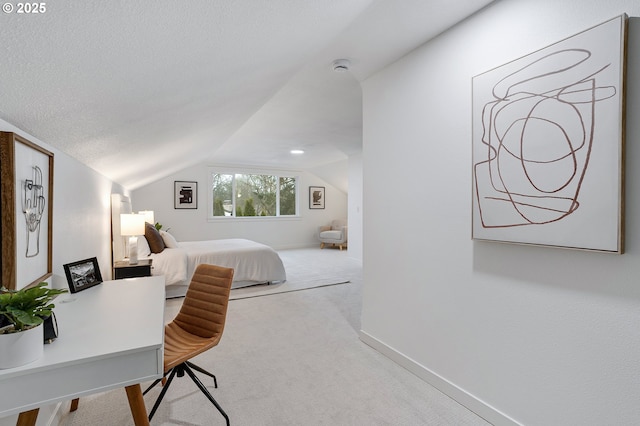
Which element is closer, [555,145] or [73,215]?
[555,145]

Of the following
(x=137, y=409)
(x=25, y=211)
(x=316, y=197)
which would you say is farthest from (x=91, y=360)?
(x=316, y=197)

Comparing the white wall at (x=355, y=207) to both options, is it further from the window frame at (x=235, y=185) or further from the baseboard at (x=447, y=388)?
the baseboard at (x=447, y=388)

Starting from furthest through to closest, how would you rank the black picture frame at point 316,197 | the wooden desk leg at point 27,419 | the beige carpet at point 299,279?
the black picture frame at point 316,197, the beige carpet at point 299,279, the wooden desk leg at point 27,419

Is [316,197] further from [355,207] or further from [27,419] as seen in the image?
[27,419]

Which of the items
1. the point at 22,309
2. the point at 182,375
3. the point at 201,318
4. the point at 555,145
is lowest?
the point at 182,375

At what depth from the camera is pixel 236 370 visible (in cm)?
240

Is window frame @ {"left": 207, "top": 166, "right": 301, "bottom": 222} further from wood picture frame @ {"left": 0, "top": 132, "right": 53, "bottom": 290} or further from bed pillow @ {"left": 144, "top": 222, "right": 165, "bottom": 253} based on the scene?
wood picture frame @ {"left": 0, "top": 132, "right": 53, "bottom": 290}

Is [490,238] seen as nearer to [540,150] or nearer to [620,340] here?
[540,150]

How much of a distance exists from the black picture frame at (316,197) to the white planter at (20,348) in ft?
27.1

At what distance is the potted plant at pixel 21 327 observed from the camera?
99cm

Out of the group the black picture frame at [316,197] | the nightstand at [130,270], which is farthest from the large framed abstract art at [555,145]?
the black picture frame at [316,197]

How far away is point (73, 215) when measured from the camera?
90.4 inches

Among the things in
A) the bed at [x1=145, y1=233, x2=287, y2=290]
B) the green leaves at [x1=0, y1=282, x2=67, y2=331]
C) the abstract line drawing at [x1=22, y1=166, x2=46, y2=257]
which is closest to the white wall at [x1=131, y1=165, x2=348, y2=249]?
the bed at [x1=145, y1=233, x2=287, y2=290]

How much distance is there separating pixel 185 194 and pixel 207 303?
5.98 m
